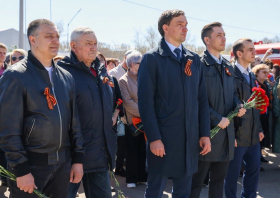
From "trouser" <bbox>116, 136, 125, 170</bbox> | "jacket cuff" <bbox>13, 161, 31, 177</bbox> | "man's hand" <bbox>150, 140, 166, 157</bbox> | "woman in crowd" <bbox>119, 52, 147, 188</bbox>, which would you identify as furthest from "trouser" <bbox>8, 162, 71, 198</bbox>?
"trouser" <bbox>116, 136, 125, 170</bbox>

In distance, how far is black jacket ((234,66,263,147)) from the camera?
440 centimetres

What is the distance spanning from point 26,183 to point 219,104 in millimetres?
2350

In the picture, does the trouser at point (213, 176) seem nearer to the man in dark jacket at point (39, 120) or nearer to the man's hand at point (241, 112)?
the man's hand at point (241, 112)

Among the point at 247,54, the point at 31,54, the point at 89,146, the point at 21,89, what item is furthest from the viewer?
the point at 247,54

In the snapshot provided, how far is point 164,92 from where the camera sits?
3363 mm

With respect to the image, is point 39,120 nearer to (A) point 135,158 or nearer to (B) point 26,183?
(B) point 26,183

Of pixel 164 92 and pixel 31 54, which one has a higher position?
pixel 31 54

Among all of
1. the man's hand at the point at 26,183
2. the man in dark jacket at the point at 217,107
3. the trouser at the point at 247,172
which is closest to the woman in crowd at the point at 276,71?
the trouser at the point at 247,172

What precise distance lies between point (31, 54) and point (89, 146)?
99 centimetres

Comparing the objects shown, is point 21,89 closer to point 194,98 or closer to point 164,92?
point 164,92

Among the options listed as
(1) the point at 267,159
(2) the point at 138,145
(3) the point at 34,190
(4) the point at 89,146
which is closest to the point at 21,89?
(3) the point at 34,190

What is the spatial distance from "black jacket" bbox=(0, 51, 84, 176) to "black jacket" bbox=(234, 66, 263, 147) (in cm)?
239

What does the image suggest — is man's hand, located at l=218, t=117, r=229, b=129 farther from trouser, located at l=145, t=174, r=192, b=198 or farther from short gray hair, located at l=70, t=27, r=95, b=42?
short gray hair, located at l=70, t=27, r=95, b=42

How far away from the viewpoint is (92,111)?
3.25 meters
